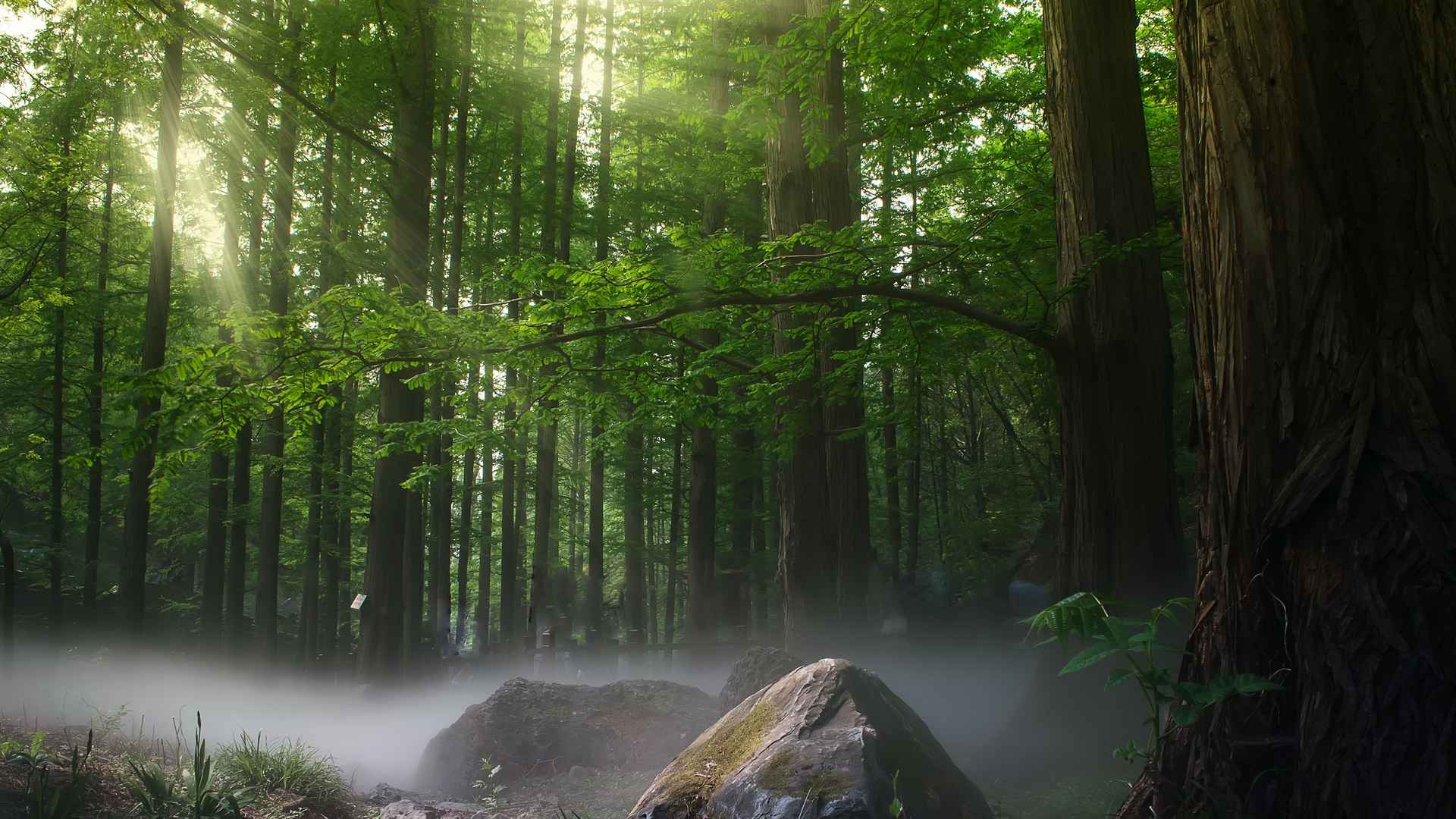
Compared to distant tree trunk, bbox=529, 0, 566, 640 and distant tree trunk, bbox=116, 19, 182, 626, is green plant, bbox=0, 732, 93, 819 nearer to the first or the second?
distant tree trunk, bbox=116, 19, 182, 626

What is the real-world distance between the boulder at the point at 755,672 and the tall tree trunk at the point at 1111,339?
8.23 feet

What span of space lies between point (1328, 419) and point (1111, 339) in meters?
3.21

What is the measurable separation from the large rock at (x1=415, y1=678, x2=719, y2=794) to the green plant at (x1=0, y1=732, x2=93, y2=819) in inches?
115

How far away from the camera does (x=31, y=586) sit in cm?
2177

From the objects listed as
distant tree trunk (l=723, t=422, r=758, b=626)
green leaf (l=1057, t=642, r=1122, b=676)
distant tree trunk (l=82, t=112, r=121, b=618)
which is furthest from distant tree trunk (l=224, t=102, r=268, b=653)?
green leaf (l=1057, t=642, r=1122, b=676)

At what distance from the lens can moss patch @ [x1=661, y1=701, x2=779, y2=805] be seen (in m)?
3.84

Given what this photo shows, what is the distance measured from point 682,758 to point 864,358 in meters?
3.63

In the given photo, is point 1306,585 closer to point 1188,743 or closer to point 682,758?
point 1188,743

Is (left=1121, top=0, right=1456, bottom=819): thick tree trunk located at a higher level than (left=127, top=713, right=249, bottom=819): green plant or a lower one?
higher

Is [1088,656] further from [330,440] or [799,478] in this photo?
[330,440]

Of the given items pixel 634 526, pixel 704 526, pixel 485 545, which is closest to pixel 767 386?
pixel 704 526

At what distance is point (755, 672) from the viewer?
7.57 m

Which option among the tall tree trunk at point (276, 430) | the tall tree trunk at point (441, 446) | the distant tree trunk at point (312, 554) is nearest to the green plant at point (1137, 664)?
the tall tree trunk at point (441, 446)

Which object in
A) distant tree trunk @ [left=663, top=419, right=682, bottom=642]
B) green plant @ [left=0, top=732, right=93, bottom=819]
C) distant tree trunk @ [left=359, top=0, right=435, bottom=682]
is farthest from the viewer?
distant tree trunk @ [left=663, top=419, right=682, bottom=642]
